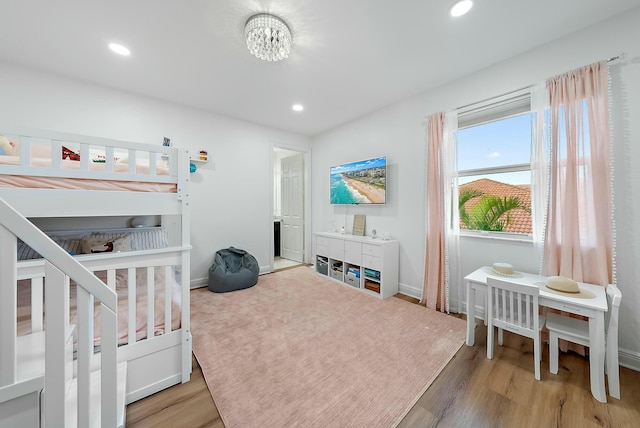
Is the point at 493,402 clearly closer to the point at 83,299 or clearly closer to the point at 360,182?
the point at 83,299

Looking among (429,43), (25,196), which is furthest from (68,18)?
(429,43)

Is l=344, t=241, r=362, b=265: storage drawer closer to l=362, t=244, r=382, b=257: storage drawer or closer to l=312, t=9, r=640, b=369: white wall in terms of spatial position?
l=362, t=244, r=382, b=257: storage drawer

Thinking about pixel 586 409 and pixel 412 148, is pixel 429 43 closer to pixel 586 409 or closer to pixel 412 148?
pixel 412 148

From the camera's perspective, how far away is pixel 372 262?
3.06m

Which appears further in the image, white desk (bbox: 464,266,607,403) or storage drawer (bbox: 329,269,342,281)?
storage drawer (bbox: 329,269,342,281)

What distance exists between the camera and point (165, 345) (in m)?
1.50

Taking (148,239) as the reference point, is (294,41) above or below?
above

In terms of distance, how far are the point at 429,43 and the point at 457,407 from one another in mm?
2702

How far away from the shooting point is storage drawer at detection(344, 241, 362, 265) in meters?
3.24

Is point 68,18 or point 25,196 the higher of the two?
point 68,18

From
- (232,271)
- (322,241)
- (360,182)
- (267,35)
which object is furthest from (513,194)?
(232,271)

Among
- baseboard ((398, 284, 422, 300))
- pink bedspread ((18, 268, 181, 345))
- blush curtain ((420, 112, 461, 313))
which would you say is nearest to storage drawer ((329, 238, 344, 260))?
baseboard ((398, 284, 422, 300))

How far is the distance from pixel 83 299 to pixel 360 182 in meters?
3.18

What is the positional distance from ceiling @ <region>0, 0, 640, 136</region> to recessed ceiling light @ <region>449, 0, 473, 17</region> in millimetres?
50
